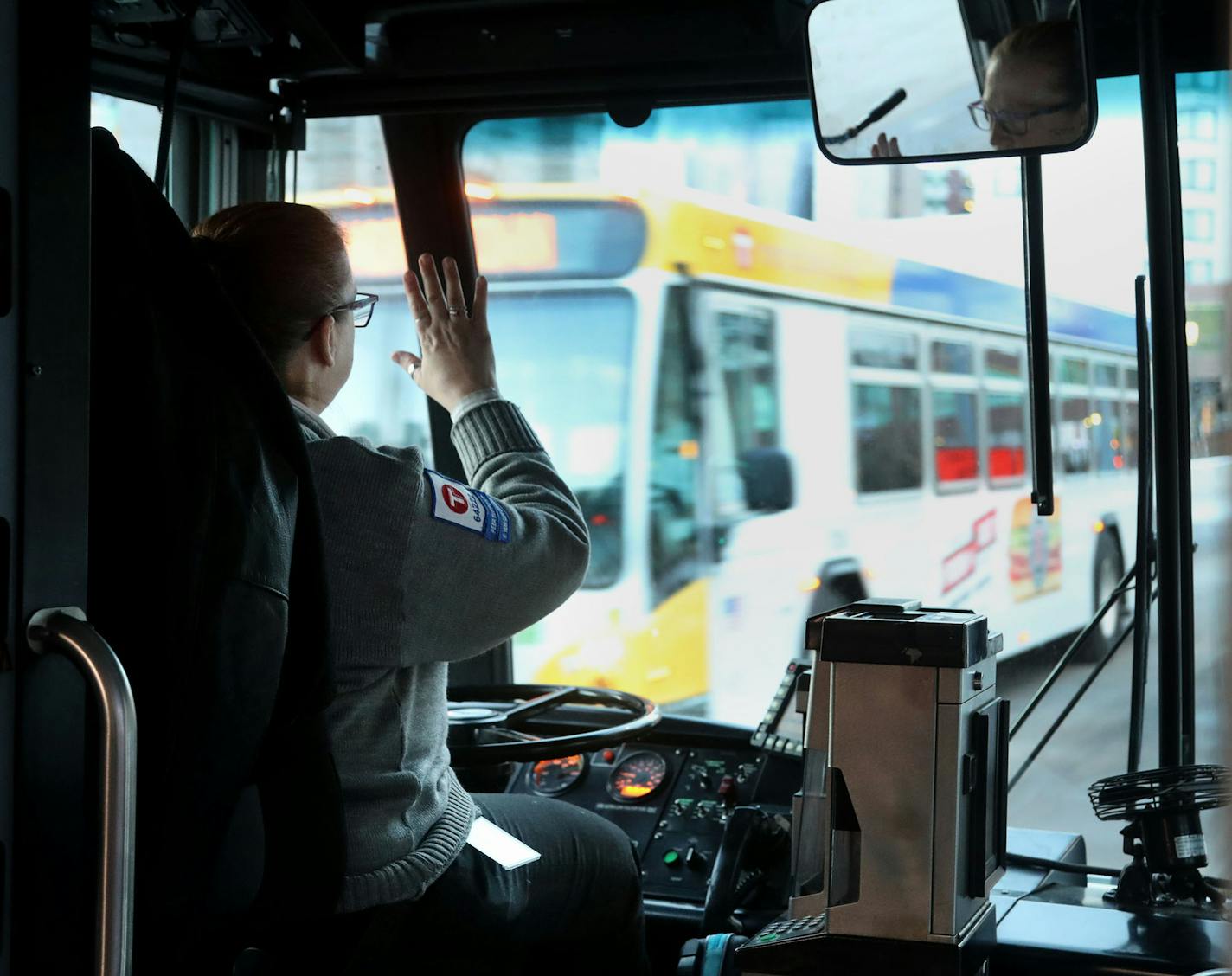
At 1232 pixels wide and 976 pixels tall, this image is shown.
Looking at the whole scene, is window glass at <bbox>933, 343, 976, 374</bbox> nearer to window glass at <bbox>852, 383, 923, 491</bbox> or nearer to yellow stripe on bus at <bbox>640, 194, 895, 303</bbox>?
window glass at <bbox>852, 383, 923, 491</bbox>

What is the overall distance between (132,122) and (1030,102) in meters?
1.55

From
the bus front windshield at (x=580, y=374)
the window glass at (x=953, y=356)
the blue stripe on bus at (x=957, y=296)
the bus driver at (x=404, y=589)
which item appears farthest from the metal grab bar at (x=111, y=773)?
the window glass at (x=953, y=356)

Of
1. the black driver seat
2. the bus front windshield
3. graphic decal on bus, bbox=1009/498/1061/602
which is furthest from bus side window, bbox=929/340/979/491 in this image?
the black driver seat

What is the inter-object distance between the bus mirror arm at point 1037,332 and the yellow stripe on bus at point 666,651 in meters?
2.99

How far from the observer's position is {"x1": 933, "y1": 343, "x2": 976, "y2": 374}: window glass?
5262mm

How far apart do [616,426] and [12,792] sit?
411cm

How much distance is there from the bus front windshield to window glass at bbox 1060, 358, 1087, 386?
5.05 feet

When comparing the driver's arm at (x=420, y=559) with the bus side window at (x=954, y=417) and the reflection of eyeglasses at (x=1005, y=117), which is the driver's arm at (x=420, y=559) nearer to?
the reflection of eyeglasses at (x=1005, y=117)

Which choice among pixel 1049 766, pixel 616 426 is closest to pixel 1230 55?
pixel 1049 766

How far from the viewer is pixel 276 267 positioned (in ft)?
5.68

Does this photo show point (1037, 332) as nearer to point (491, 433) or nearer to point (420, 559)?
point (491, 433)

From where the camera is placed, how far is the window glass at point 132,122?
2424 mm

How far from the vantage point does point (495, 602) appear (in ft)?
5.69

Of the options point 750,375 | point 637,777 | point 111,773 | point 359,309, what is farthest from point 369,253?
point 111,773
